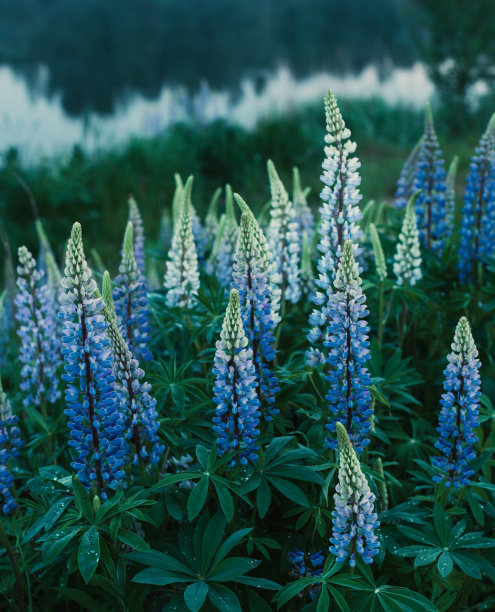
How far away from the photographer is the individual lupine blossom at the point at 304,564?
7.95 ft

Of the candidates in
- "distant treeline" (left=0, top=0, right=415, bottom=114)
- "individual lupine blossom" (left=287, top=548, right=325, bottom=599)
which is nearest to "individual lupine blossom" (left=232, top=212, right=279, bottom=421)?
"individual lupine blossom" (left=287, top=548, right=325, bottom=599)

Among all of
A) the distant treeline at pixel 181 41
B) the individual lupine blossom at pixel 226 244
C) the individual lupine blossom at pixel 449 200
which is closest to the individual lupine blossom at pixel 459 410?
the individual lupine blossom at pixel 226 244

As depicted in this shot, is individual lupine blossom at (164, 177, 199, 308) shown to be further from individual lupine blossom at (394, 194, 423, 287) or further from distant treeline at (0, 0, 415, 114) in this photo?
distant treeline at (0, 0, 415, 114)

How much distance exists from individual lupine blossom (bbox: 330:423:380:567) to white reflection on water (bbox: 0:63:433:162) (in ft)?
28.3

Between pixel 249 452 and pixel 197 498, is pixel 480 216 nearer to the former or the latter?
pixel 249 452

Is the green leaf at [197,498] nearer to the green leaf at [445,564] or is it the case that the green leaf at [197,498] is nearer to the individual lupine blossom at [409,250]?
the green leaf at [445,564]

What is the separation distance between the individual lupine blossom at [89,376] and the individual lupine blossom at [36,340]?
949 millimetres

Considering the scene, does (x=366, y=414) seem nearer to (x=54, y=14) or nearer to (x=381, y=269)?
(x=381, y=269)

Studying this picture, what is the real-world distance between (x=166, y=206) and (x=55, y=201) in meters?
1.41

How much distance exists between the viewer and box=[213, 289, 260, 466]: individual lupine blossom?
86.4 inches

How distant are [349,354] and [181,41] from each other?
25036mm

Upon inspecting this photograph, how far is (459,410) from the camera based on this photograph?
2445 millimetres

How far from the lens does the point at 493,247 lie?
3.61 metres

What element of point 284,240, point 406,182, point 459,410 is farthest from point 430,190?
point 459,410
